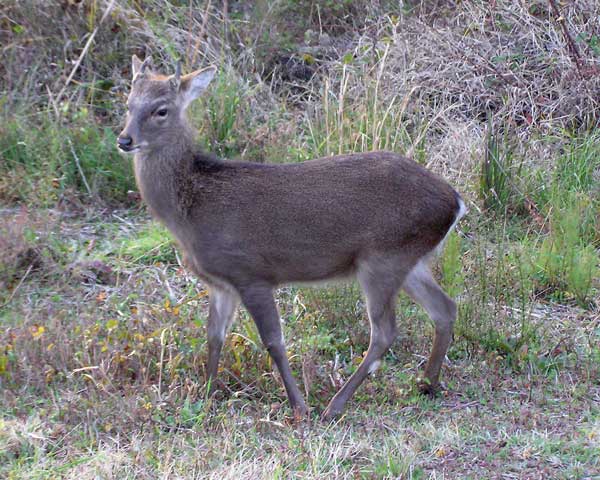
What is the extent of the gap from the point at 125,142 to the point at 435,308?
192 cm

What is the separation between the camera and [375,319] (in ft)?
18.0

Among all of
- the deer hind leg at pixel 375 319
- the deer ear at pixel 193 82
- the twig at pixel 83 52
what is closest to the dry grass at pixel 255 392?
the deer hind leg at pixel 375 319

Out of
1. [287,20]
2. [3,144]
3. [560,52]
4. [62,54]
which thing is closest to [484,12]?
[560,52]

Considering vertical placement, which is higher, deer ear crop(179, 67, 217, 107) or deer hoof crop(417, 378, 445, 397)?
deer ear crop(179, 67, 217, 107)

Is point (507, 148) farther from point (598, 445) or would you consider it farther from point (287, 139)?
point (598, 445)

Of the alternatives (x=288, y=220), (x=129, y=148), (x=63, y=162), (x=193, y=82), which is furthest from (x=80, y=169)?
(x=288, y=220)

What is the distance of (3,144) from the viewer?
8008 mm

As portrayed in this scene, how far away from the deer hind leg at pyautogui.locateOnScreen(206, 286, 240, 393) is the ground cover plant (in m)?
0.09

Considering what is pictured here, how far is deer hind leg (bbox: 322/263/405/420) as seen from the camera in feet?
17.6

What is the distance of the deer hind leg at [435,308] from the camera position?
223 inches

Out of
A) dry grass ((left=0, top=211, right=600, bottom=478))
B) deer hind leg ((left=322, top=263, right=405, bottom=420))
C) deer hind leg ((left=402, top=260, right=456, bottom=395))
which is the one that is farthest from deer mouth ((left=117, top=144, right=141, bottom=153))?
deer hind leg ((left=402, top=260, right=456, bottom=395))

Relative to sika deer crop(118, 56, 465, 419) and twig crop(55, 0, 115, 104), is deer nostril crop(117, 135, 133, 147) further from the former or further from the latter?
twig crop(55, 0, 115, 104)

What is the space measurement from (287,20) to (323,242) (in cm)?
545

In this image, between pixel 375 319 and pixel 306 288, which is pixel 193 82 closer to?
pixel 306 288
